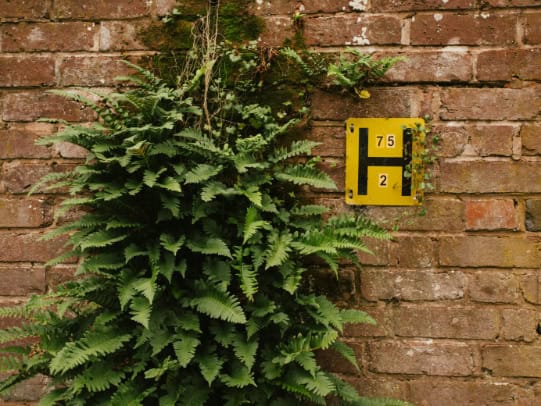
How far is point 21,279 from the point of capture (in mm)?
2180

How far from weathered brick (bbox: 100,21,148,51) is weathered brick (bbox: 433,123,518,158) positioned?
1.36 metres

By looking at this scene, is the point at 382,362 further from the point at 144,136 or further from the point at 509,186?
the point at 144,136

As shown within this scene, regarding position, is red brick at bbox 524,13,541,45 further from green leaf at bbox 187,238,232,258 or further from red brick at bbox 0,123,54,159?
red brick at bbox 0,123,54,159

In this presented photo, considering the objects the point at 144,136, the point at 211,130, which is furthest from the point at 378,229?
the point at 144,136

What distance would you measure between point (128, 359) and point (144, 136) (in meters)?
0.89

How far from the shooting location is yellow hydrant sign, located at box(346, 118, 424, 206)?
210 cm

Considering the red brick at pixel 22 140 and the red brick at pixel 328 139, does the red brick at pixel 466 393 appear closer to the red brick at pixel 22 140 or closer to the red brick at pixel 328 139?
the red brick at pixel 328 139

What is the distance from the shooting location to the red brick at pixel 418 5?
2.09 meters

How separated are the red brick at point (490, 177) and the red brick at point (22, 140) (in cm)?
177

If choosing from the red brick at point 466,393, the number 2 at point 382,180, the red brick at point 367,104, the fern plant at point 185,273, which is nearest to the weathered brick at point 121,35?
the fern plant at point 185,273

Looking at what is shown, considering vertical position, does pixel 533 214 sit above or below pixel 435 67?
below

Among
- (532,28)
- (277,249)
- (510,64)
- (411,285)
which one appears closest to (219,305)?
(277,249)

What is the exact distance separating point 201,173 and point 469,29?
1290 millimetres

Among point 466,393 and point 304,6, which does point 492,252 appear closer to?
point 466,393
